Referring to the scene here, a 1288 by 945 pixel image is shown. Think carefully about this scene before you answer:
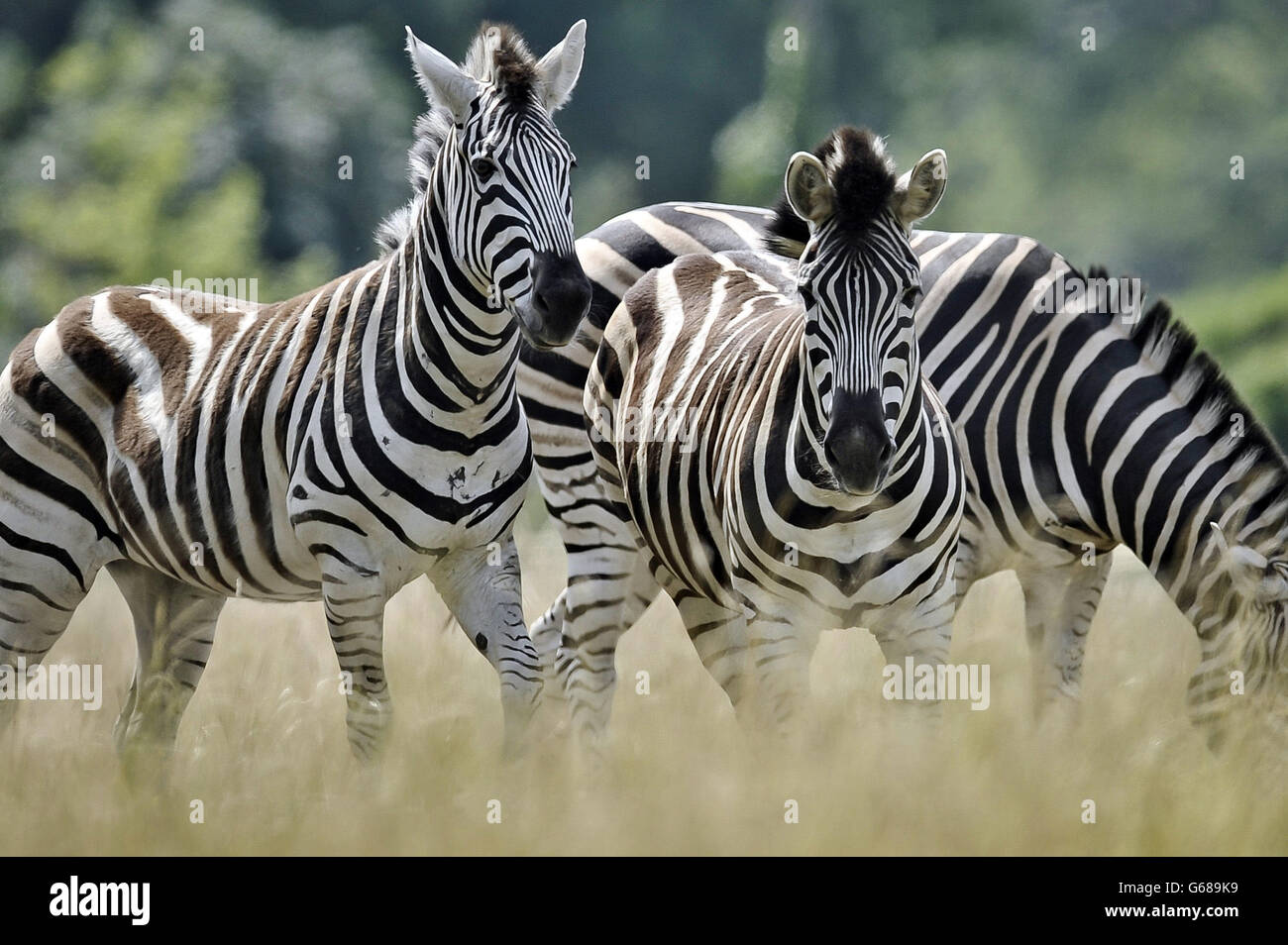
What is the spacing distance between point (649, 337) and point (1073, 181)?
105ft

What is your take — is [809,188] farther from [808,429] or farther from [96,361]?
[96,361]

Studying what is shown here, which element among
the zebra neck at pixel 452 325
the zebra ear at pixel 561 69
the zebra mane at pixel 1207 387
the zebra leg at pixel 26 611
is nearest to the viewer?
the zebra neck at pixel 452 325

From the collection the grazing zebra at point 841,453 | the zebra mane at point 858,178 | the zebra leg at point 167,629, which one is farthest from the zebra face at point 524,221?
the zebra leg at point 167,629

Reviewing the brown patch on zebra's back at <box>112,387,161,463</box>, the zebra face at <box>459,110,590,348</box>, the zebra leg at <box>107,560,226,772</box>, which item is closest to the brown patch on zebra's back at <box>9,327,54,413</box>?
the brown patch on zebra's back at <box>112,387,161,463</box>

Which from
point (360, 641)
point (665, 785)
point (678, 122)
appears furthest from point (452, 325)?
point (678, 122)

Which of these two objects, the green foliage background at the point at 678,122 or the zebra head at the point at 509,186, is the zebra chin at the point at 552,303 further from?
the green foliage background at the point at 678,122

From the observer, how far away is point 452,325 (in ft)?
19.6

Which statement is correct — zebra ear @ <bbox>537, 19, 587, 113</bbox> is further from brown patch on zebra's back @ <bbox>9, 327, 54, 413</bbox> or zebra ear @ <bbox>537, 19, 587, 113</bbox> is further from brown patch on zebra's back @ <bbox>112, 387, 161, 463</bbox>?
brown patch on zebra's back @ <bbox>9, 327, 54, 413</bbox>

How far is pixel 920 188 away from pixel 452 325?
174 cm

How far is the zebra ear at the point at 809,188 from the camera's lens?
531cm

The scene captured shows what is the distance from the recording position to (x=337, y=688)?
7219mm

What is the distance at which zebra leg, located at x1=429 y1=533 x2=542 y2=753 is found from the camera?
6117mm

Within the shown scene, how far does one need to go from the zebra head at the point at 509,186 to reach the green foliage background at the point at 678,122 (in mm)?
21618

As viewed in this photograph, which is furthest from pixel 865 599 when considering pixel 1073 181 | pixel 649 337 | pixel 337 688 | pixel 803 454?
pixel 1073 181
